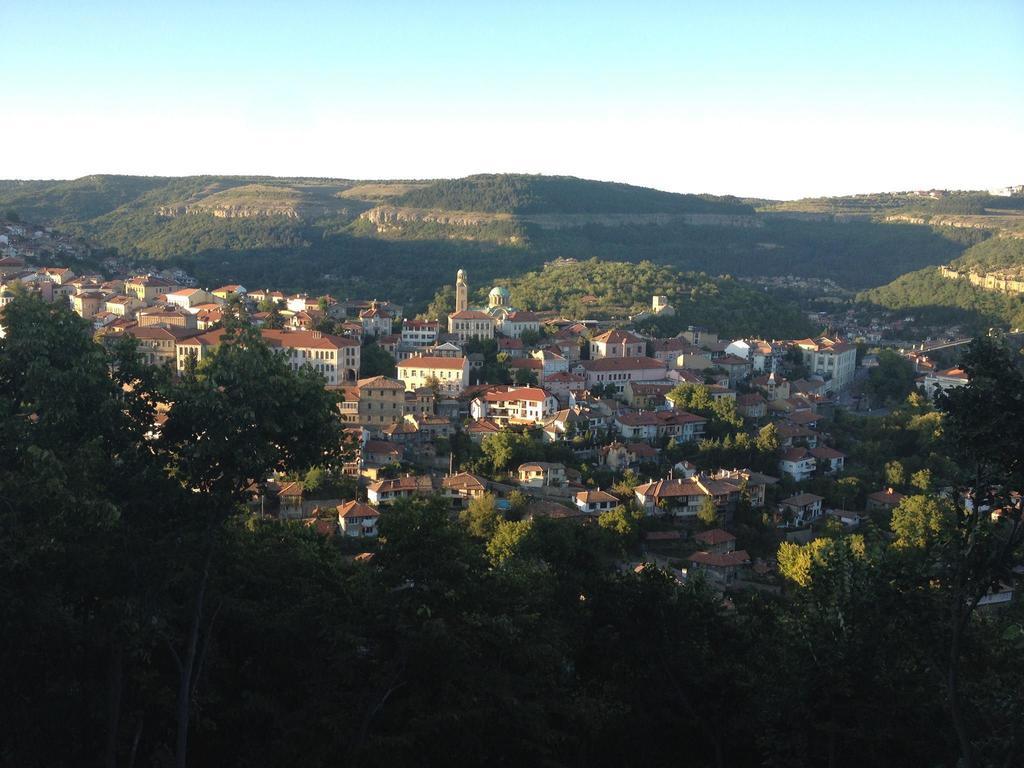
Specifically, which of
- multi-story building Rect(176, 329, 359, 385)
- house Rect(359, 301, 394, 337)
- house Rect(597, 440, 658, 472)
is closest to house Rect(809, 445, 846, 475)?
house Rect(597, 440, 658, 472)

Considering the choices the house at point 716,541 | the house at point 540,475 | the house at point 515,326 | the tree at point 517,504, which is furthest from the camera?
the house at point 515,326

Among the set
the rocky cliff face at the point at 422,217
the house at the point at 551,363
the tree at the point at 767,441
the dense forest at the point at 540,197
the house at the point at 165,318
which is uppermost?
the dense forest at the point at 540,197

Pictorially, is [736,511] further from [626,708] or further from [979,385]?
[979,385]

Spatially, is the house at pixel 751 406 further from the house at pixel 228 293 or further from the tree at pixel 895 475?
the house at pixel 228 293

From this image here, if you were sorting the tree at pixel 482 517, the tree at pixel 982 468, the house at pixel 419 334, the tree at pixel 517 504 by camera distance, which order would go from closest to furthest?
the tree at pixel 982 468, the tree at pixel 482 517, the tree at pixel 517 504, the house at pixel 419 334

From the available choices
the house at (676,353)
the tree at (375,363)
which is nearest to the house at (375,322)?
the tree at (375,363)

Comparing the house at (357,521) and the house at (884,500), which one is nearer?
the house at (357,521)

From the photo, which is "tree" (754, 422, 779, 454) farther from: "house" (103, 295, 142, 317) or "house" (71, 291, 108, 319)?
"house" (71, 291, 108, 319)
